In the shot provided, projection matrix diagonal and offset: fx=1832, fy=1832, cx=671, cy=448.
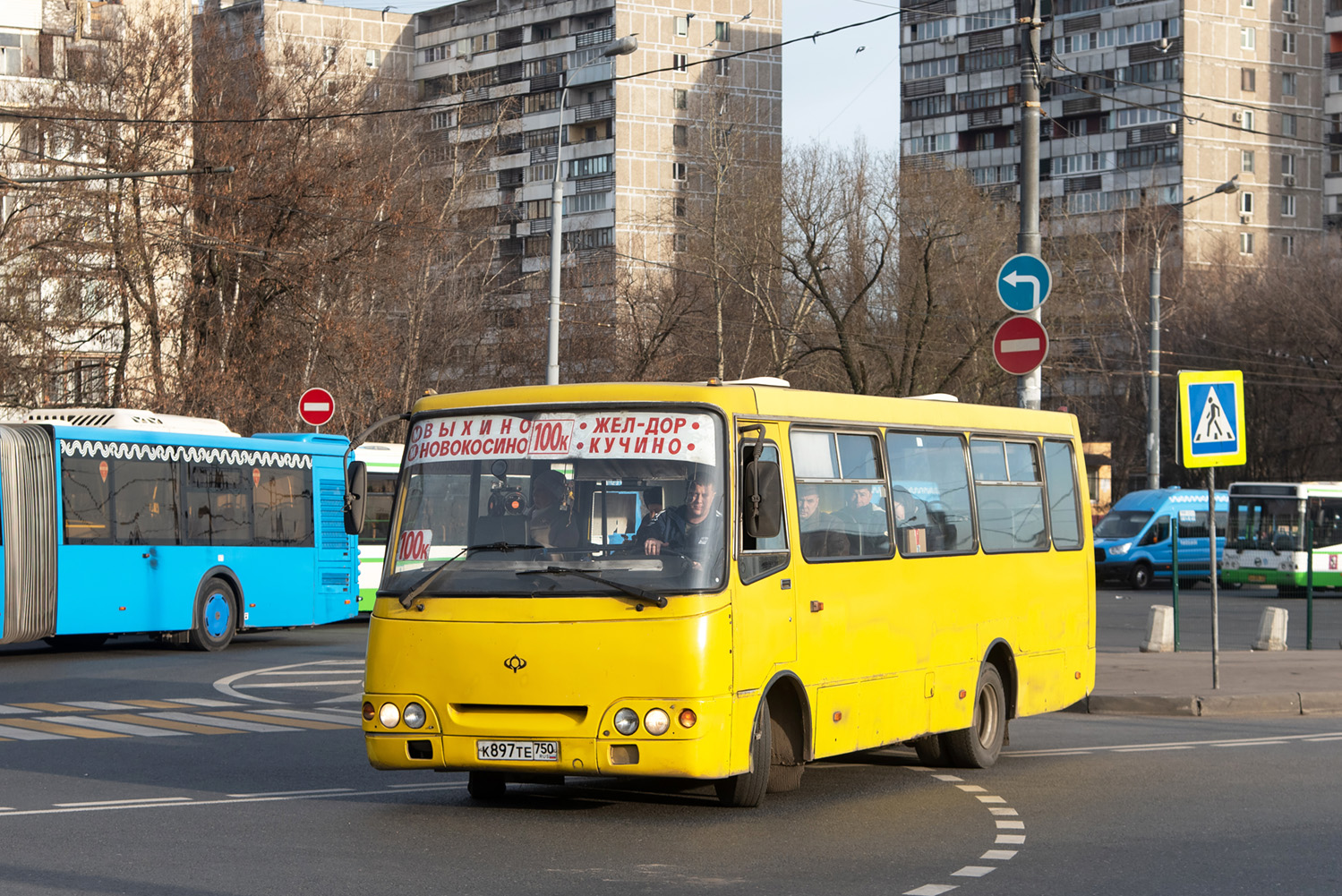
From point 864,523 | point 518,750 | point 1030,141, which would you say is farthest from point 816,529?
point 1030,141

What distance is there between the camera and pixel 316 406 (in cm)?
2964

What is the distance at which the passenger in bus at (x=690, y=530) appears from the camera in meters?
9.74

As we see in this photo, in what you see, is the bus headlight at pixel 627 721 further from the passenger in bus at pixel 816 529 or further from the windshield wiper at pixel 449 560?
the passenger in bus at pixel 816 529

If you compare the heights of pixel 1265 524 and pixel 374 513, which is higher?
pixel 374 513

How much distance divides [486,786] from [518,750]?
1.26 meters

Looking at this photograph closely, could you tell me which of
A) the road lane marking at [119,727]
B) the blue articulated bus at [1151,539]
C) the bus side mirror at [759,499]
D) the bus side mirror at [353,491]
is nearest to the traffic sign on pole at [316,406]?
the road lane marking at [119,727]

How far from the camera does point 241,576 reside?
2528 centimetres

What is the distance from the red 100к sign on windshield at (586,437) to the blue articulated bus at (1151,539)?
3930 centimetres

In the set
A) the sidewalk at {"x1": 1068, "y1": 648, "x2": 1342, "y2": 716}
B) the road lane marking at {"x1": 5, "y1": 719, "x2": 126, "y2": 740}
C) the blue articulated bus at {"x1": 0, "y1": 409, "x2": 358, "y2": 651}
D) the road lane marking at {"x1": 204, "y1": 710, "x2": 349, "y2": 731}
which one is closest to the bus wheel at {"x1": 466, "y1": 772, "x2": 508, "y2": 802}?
the road lane marking at {"x1": 204, "y1": 710, "x2": 349, "y2": 731}

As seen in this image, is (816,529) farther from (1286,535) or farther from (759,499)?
(1286,535)

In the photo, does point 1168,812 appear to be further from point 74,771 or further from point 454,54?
point 454,54

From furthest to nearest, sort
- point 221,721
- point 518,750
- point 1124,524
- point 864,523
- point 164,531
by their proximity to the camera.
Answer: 1. point 1124,524
2. point 164,531
3. point 221,721
4. point 864,523
5. point 518,750

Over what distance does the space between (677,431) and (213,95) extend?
3079 cm

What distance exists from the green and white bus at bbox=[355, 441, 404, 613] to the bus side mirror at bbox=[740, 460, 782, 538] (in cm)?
2031
